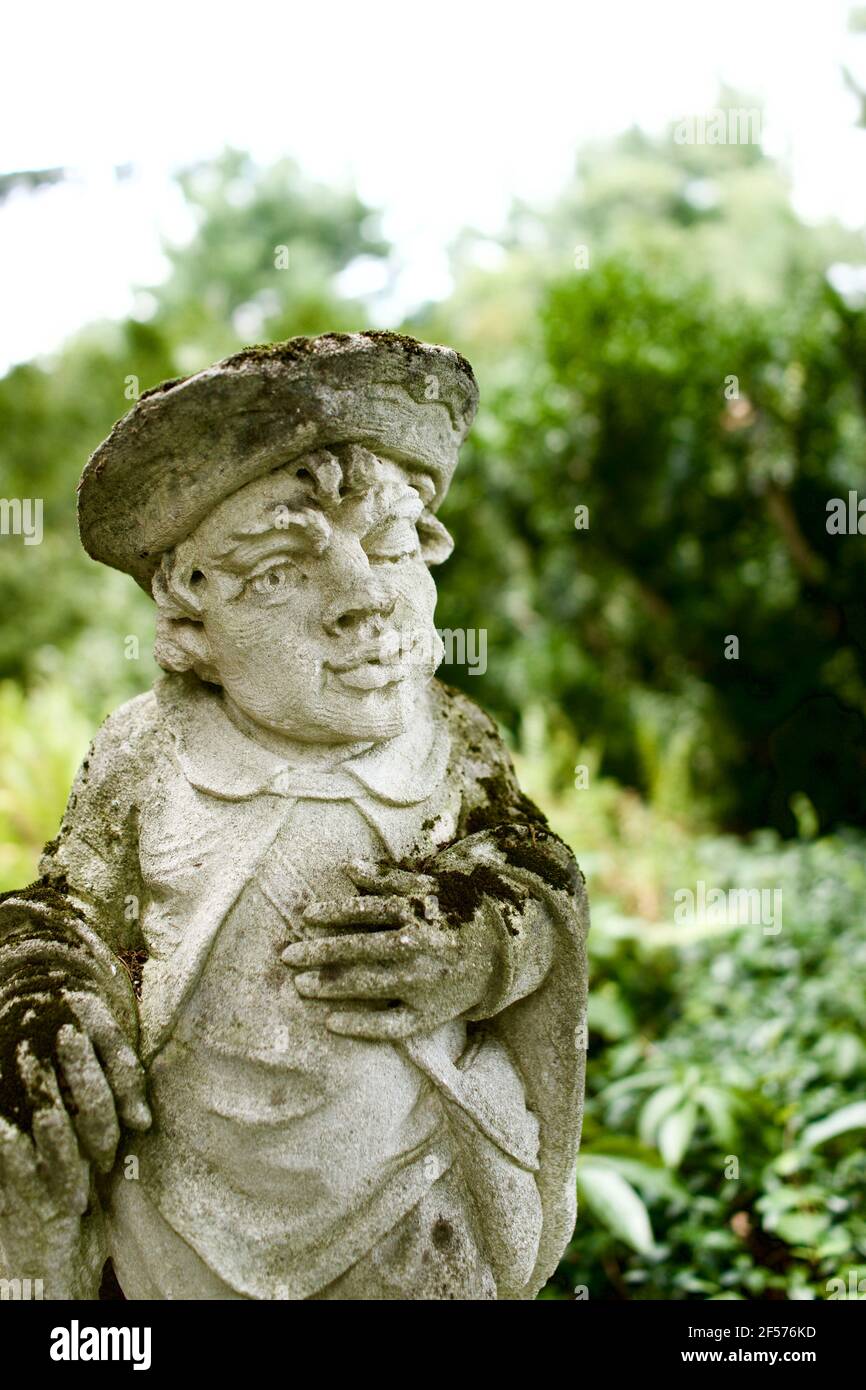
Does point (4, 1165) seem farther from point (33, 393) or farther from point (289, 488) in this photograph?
point (33, 393)

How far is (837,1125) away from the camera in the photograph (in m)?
3.96

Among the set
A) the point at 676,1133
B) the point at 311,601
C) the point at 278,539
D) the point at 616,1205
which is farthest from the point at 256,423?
the point at 676,1133

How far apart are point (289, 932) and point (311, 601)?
0.58 m

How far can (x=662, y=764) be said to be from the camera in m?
8.58

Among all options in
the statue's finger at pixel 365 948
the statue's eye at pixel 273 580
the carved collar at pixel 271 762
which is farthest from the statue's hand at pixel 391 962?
the statue's eye at pixel 273 580

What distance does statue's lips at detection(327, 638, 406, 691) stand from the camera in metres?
2.26

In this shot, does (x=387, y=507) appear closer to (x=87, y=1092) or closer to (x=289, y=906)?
(x=289, y=906)

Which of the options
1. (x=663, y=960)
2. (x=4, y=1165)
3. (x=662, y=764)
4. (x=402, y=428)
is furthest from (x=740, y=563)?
(x=4, y=1165)

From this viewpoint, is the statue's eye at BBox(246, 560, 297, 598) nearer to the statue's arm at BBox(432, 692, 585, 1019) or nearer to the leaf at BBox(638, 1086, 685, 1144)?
the statue's arm at BBox(432, 692, 585, 1019)

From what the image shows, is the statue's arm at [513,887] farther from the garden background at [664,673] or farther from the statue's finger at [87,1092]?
the garden background at [664,673]

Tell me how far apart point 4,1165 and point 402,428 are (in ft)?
4.57

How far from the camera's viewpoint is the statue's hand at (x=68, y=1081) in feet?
6.72

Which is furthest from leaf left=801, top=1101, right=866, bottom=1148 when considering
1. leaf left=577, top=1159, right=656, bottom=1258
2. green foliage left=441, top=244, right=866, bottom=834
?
green foliage left=441, top=244, right=866, bottom=834

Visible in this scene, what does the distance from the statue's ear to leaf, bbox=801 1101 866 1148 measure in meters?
2.46
